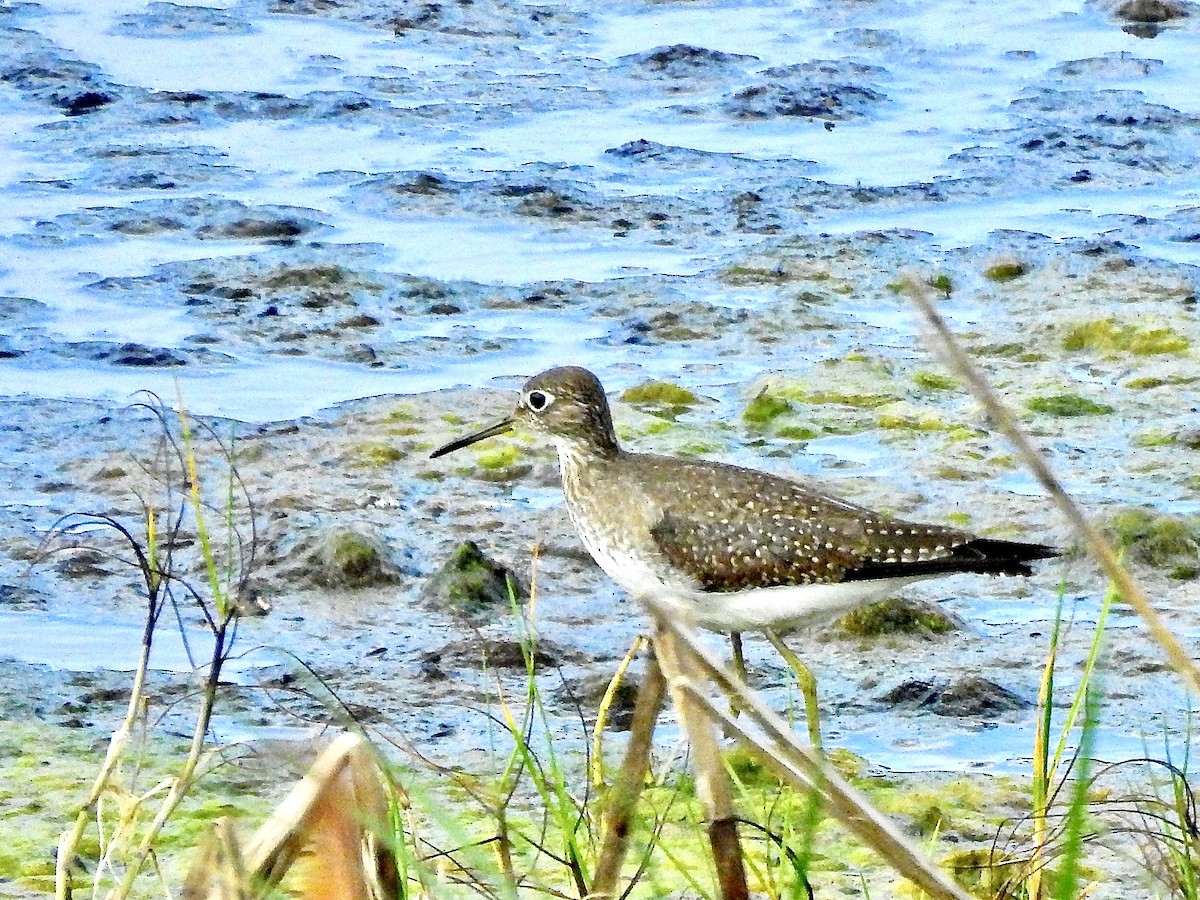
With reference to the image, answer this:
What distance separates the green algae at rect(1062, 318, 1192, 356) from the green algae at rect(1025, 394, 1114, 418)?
467 mm

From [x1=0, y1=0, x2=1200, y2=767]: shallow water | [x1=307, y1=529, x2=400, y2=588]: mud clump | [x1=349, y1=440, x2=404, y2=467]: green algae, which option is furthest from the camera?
[x1=0, y1=0, x2=1200, y2=767]: shallow water

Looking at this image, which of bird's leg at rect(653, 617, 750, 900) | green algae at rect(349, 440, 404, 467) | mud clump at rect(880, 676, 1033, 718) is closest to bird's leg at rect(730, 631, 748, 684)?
mud clump at rect(880, 676, 1033, 718)

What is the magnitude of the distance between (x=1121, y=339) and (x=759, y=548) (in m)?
2.72

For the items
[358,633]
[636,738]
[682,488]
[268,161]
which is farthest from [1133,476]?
[636,738]

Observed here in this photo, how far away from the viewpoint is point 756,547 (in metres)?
5.06

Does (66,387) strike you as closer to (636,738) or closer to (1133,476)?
(1133,476)

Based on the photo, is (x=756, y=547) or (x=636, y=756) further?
(x=756, y=547)

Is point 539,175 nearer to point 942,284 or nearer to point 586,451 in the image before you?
point 942,284

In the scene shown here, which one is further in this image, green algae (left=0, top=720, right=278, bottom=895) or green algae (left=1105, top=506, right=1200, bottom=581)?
green algae (left=1105, top=506, right=1200, bottom=581)

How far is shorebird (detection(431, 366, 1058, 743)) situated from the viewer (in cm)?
493

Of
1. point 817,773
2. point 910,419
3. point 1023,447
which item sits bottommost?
point 910,419

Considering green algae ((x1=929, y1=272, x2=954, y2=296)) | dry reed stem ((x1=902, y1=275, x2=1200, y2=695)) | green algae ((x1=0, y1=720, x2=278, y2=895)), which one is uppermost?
dry reed stem ((x1=902, y1=275, x2=1200, y2=695))

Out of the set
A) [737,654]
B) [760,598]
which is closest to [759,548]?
[760,598]

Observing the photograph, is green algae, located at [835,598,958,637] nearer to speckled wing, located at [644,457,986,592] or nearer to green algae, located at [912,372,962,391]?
speckled wing, located at [644,457,986,592]
